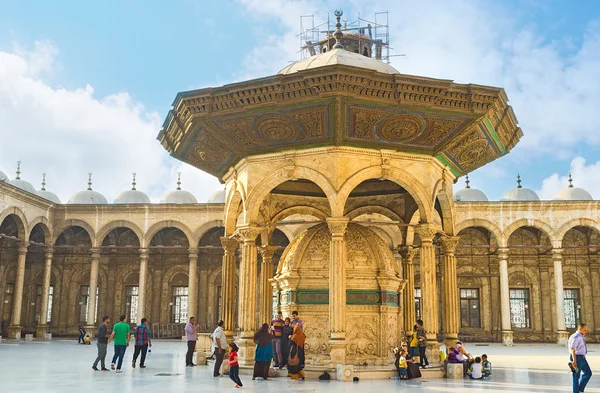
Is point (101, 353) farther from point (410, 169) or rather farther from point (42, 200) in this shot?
point (42, 200)

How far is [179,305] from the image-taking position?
26875 millimetres

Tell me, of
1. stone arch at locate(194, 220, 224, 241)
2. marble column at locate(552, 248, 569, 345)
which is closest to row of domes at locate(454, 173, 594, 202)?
marble column at locate(552, 248, 569, 345)

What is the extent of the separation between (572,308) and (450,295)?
1728 centimetres

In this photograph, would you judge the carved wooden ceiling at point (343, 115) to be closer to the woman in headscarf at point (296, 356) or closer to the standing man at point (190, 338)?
the woman in headscarf at point (296, 356)

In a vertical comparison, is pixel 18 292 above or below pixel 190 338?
above

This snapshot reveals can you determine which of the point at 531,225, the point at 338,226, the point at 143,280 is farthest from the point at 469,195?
the point at 338,226

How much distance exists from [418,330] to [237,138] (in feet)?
13.7

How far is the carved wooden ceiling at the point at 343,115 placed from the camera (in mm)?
8648

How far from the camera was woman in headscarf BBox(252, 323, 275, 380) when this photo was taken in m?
8.60

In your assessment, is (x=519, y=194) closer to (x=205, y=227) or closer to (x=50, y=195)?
(x=205, y=227)

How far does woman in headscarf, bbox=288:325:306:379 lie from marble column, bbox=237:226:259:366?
3.83ft

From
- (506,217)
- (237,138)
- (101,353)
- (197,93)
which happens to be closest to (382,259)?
(237,138)

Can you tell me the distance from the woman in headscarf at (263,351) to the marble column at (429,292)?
8.38ft

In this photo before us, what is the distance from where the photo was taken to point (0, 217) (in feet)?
68.7
